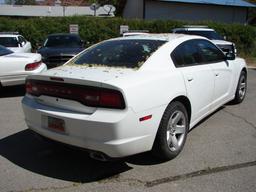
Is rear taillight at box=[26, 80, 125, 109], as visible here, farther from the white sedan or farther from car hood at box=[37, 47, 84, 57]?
car hood at box=[37, 47, 84, 57]

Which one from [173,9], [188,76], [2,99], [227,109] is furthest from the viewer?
[173,9]

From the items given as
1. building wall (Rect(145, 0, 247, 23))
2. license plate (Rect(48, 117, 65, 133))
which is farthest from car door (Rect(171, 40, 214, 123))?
building wall (Rect(145, 0, 247, 23))

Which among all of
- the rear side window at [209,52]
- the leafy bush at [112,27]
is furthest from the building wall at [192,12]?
the rear side window at [209,52]

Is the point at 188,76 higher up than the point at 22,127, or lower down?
higher up

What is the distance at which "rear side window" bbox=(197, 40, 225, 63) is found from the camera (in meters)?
5.75

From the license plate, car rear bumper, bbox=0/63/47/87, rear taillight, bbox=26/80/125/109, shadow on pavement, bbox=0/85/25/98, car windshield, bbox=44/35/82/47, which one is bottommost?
shadow on pavement, bbox=0/85/25/98

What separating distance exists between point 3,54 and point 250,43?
1568 cm

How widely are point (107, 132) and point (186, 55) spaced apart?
2.00 m

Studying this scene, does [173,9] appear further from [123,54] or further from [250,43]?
[123,54]

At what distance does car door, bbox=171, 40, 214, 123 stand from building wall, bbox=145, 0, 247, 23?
2108cm

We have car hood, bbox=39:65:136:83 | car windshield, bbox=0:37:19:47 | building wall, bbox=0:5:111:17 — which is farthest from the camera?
building wall, bbox=0:5:111:17

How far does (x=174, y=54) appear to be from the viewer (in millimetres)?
4957

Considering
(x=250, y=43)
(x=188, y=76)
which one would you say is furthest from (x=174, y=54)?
(x=250, y=43)

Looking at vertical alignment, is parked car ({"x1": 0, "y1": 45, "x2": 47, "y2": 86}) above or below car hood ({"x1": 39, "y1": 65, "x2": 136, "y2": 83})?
below
